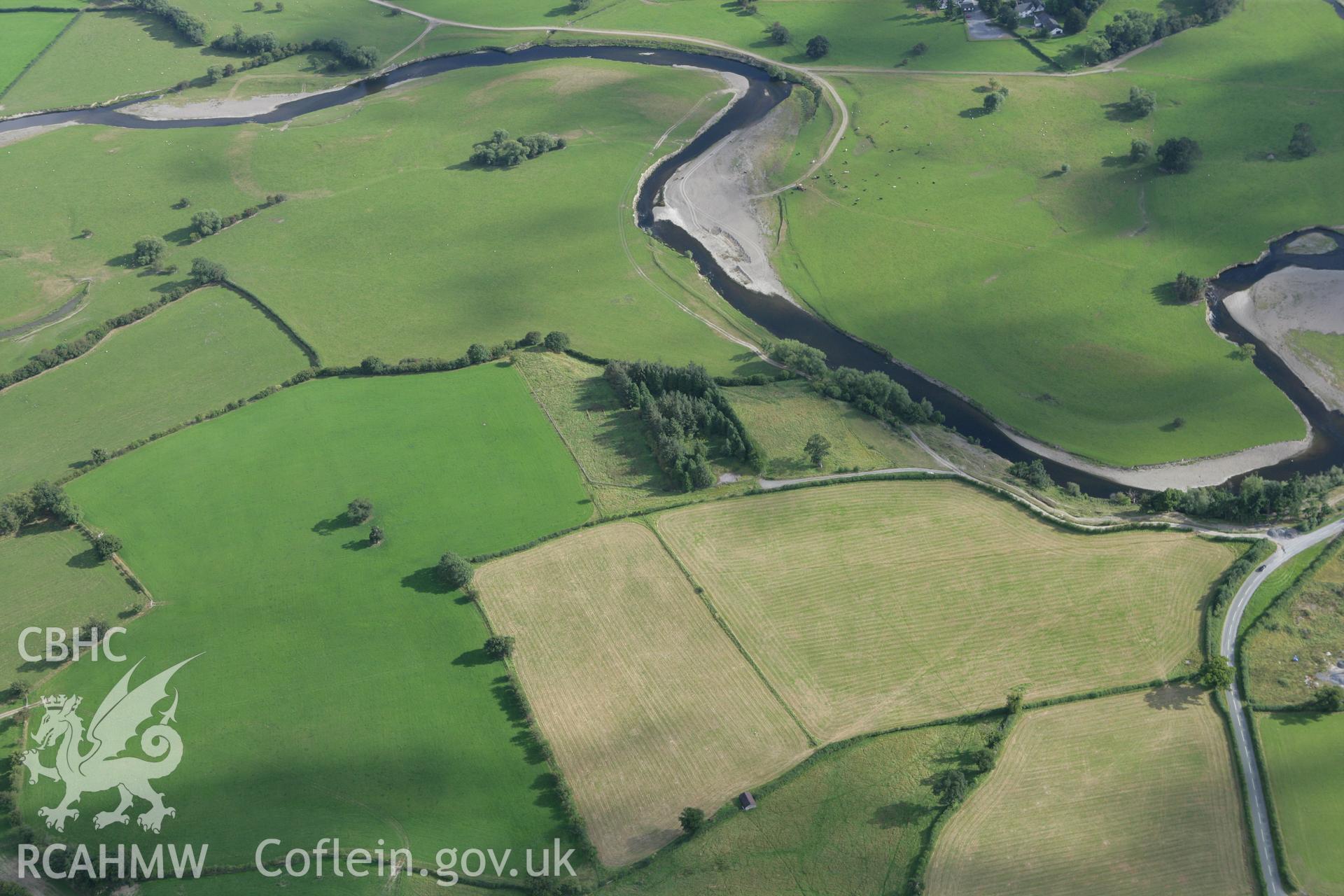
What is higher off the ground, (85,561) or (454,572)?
(85,561)

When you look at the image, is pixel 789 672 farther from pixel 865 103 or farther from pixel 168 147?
pixel 168 147

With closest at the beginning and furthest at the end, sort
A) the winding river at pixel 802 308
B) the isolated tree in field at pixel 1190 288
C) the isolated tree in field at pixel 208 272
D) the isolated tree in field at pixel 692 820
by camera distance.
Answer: the isolated tree in field at pixel 692 820
the winding river at pixel 802 308
the isolated tree in field at pixel 1190 288
the isolated tree in field at pixel 208 272

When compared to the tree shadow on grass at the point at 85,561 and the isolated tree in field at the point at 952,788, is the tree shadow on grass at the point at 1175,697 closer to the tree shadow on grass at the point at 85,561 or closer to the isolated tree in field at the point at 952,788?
the isolated tree in field at the point at 952,788

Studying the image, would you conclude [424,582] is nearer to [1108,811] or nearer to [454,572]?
[454,572]

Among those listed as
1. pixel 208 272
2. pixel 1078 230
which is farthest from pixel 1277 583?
pixel 208 272

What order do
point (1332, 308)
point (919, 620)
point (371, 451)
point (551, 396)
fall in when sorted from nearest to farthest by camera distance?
1. point (919, 620)
2. point (371, 451)
3. point (551, 396)
4. point (1332, 308)

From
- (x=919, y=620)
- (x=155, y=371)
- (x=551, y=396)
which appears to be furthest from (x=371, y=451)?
(x=919, y=620)

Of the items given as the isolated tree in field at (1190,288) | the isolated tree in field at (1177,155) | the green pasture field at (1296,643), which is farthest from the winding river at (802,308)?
the green pasture field at (1296,643)
